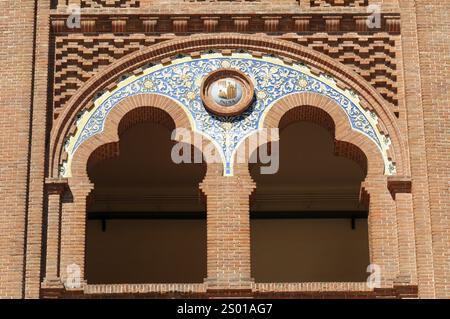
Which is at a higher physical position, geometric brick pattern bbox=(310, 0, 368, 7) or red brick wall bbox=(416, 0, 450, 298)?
geometric brick pattern bbox=(310, 0, 368, 7)

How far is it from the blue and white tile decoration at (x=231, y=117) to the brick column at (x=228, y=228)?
8.3 inches

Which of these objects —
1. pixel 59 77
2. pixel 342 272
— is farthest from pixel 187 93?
pixel 342 272

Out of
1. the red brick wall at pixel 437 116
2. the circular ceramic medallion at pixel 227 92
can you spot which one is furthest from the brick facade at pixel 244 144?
the circular ceramic medallion at pixel 227 92

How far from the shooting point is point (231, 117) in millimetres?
19141

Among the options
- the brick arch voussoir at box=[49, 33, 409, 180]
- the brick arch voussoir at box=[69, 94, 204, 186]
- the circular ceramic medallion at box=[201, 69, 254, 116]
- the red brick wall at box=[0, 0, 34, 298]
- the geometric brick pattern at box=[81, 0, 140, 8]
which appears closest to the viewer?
the red brick wall at box=[0, 0, 34, 298]

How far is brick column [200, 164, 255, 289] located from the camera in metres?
18.2

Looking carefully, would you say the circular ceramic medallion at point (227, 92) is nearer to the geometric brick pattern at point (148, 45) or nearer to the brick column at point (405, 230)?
the geometric brick pattern at point (148, 45)

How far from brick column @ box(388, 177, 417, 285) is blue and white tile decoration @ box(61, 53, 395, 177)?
0.96ft

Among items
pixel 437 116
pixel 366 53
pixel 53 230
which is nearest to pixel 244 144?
pixel 366 53

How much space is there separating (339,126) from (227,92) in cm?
145

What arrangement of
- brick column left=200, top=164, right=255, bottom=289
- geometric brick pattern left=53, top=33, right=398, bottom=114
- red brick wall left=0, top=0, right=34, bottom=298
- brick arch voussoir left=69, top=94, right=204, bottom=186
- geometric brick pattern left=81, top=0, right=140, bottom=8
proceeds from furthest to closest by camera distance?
1. geometric brick pattern left=81, top=0, right=140, bottom=8
2. geometric brick pattern left=53, top=33, right=398, bottom=114
3. brick arch voussoir left=69, top=94, right=204, bottom=186
4. brick column left=200, top=164, right=255, bottom=289
5. red brick wall left=0, top=0, right=34, bottom=298

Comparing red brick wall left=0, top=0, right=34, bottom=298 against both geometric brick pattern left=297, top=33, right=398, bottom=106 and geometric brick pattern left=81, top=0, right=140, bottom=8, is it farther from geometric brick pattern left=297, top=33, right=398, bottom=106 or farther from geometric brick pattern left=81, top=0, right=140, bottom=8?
geometric brick pattern left=297, top=33, right=398, bottom=106

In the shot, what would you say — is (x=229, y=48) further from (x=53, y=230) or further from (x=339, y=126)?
(x=53, y=230)

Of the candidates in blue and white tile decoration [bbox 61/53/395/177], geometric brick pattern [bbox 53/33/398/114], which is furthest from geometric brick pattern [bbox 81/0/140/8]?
blue and white tile decoration [bbox 61/53/395/177]
